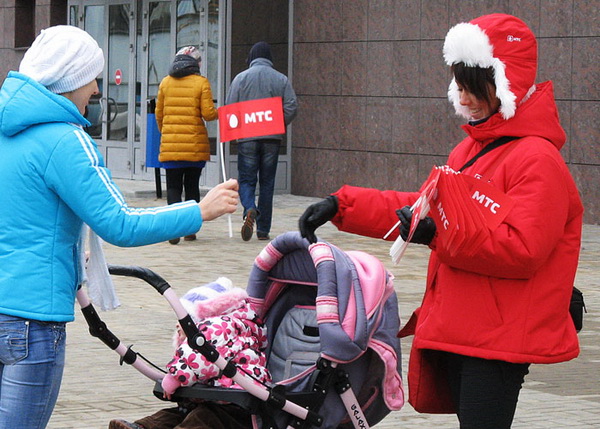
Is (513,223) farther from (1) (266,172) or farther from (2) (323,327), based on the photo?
(1) (266,172)

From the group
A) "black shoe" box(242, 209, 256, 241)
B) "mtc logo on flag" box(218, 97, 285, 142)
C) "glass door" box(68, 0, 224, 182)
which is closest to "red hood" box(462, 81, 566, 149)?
"mtc logo on flag" box(218, 97, 285, 142)

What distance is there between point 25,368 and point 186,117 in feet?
33.8

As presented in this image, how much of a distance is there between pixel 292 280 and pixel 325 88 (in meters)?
14.0

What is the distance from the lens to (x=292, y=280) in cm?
499

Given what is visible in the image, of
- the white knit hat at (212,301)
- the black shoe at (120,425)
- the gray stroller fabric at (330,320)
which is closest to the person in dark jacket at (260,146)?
the gray stroller fabric at (330,320)

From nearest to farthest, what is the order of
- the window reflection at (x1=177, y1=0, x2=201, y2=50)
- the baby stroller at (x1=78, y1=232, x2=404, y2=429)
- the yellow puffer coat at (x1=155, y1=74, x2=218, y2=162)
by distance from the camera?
the baby stroller at (x1=78, y1=232, x2=404, y2=429) → the yellow puffer coat at (x1=155, y1=74, x2=218, y2=162) → the window reflection at (x1=177, y1=0, x2=201, y2=50)

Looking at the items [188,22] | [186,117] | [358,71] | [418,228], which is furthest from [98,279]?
[188,22]

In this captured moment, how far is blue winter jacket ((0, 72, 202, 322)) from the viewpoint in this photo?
146 inches

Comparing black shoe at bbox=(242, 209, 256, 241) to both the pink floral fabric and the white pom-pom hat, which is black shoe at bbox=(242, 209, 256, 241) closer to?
the pink floral fabric

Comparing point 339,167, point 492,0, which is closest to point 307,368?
point 492,0

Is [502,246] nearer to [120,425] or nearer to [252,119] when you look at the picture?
[120,425]

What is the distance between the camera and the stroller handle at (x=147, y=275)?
14.2 ft

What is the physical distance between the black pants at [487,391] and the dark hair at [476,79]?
816 millimetres

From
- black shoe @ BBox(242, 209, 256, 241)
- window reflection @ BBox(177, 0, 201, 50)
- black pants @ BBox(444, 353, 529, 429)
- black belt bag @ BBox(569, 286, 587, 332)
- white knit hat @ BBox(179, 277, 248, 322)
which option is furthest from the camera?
window reflection @ BBox(177, 0, 201, 50)
